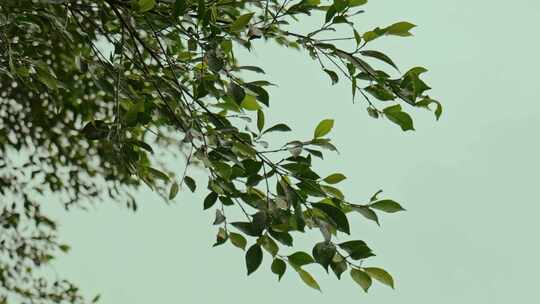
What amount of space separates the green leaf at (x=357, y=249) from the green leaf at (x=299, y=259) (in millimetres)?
65

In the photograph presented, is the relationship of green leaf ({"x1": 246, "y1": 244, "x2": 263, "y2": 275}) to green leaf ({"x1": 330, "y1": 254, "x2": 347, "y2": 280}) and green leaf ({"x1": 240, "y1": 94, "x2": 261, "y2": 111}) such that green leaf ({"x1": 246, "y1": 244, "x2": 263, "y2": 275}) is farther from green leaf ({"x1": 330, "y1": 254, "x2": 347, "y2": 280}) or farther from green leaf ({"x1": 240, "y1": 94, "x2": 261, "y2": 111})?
green leaf ({"x1": 240, "y1": 94, "x2": 261, "y2": 111})

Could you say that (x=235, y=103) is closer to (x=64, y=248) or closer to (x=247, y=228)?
(x=247, y=228)

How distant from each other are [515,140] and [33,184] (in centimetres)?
374

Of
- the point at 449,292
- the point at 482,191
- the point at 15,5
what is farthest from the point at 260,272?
the point at 15,5

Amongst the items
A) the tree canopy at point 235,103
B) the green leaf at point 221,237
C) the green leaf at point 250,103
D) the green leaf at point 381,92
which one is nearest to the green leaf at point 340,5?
the tree canopy at point 235,103

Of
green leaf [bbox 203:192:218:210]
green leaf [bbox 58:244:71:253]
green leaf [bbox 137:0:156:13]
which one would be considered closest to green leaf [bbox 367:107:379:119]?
green leaf [bbox 203:192:218:210]

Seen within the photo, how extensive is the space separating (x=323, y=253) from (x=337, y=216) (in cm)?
7

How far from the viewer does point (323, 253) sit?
5.43 ft

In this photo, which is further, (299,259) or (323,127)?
(323,127)

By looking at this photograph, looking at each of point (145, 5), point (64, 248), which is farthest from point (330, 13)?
point (64, 248)

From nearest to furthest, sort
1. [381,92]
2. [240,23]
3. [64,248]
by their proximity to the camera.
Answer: [240,23] < [381,92] < [64,248]

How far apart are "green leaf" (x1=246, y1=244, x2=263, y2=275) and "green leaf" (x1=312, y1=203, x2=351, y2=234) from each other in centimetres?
14

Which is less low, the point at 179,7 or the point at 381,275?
the point at 179,7

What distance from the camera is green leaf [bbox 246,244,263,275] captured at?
167 cm
